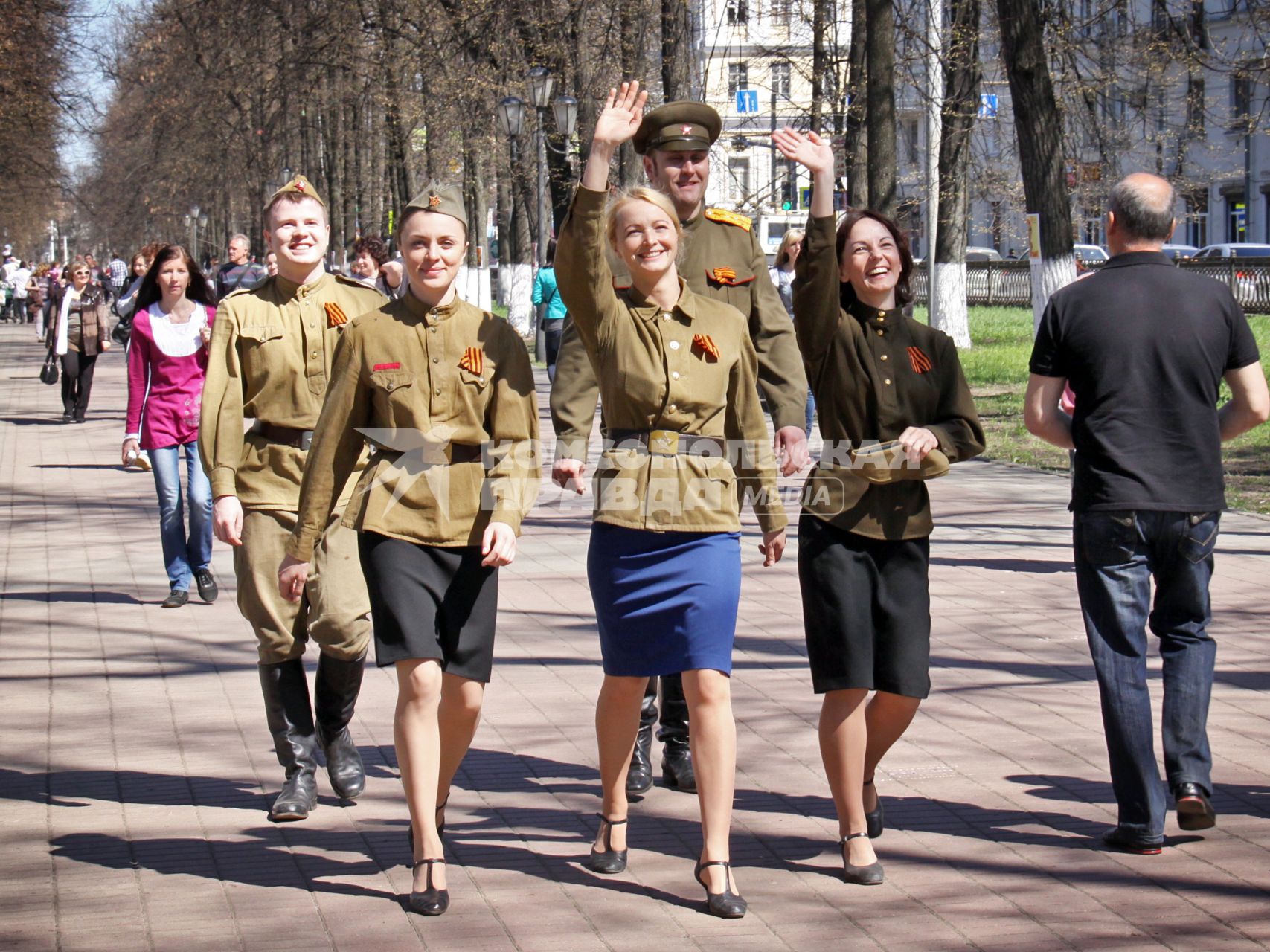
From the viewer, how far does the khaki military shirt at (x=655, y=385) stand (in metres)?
Result: 4.27

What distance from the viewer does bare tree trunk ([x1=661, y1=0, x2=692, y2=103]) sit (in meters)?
18.9

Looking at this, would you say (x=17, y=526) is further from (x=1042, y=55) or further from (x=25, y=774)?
(x=1042, y=55)

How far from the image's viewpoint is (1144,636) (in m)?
4.72

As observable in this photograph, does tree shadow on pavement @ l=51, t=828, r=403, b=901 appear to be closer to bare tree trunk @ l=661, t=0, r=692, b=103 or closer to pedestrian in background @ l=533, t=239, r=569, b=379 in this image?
pedestrian in background @ l=533, t=239, r=569, b=379

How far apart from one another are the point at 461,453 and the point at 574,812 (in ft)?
4.31

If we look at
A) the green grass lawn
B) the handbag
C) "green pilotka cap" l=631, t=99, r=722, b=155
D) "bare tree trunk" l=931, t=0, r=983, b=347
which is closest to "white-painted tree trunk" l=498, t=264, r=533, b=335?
the green grass lawn

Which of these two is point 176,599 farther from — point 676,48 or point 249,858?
point 676,48

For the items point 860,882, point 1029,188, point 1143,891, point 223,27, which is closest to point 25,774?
point 860,882

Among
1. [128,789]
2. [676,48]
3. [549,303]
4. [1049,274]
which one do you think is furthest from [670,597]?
[676,48]

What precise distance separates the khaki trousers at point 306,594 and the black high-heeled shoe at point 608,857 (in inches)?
39.9

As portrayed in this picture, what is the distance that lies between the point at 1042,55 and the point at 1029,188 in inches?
39.5

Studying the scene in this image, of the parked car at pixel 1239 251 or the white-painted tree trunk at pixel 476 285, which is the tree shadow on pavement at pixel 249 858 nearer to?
the white-painted tree trunk at pixel 476 285

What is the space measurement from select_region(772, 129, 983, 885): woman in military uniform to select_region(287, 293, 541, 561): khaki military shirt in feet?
2.60

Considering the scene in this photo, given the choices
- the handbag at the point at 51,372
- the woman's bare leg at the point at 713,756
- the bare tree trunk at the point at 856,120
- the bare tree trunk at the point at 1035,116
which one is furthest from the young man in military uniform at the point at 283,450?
the handbag at the point at 51,372
